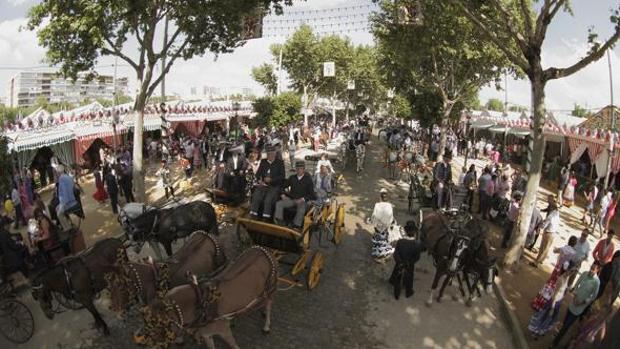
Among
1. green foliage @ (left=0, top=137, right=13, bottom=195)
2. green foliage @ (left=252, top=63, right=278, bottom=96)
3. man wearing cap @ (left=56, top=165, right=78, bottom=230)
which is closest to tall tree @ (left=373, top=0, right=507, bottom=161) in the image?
man wearing cap @ (left=56, top=165, right=78, bottom=230)

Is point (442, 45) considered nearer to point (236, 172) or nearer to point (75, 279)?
point (236, 172)

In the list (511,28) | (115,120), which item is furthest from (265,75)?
(511,28)

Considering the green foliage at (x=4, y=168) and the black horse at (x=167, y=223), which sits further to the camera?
the green foliage at (x=4, y=168)

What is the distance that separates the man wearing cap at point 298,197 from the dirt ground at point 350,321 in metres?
1.52

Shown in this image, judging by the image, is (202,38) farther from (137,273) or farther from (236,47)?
(137,273)

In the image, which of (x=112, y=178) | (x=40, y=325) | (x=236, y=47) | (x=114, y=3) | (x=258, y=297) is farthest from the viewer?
(x=236, y=47)

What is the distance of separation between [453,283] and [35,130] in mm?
17299

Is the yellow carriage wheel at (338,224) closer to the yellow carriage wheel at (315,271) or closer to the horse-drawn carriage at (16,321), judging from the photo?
the yellow carriage wheel at (315,271)

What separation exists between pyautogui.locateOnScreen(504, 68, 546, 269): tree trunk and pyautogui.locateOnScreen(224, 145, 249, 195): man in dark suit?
25.1 ft

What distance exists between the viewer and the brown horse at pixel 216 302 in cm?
486

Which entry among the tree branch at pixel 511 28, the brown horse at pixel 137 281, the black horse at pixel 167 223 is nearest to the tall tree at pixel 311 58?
the tree branch at pixel 511 28

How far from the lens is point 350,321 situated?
7.22 metres

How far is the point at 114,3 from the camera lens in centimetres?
1041

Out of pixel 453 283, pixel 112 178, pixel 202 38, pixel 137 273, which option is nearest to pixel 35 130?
pixel 112 178
